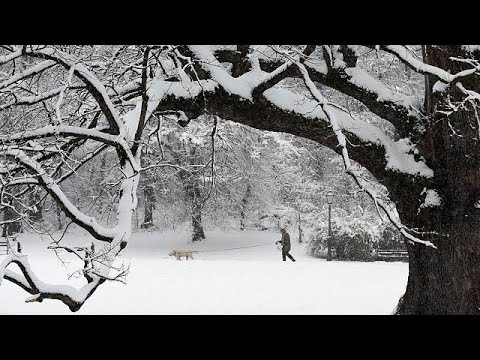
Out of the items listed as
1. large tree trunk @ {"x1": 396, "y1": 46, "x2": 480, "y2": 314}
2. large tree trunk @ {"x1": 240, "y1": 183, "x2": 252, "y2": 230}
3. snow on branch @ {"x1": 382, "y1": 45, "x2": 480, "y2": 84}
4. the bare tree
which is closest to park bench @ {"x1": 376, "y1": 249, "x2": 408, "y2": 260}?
large tree trunk @ {"x1": 240, "y1": 183, "x2": 252, "y2": 230}

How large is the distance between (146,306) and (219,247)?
17.5 metres

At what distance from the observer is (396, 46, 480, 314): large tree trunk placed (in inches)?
242

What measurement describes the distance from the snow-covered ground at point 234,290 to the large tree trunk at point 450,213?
10.7ft

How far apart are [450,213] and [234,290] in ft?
21.6

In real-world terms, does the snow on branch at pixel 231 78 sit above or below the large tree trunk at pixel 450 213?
above

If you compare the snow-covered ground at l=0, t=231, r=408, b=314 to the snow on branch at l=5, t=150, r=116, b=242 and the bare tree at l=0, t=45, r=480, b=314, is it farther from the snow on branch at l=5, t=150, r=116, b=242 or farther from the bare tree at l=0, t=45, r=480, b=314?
the snow on branch at l=5, t=150, r=116, b=242

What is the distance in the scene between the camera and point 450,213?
20.6 feet

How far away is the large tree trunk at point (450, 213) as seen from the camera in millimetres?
6156

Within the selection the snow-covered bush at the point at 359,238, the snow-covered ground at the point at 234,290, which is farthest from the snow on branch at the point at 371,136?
the snow-covered bush at the point at 359,238

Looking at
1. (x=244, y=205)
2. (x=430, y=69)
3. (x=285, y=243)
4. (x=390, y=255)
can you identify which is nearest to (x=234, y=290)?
(x=430, y=69)

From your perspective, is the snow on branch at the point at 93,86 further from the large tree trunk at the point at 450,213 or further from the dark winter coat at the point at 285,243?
the dark winter coat at the point at 285,243
